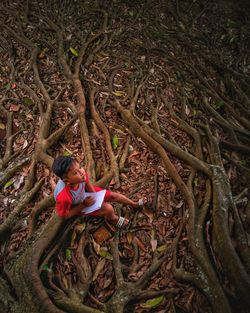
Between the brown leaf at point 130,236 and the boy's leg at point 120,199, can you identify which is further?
the brown leaf at point 130,236

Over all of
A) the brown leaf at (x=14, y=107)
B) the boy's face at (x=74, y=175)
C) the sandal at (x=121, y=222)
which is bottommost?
the sandal at (x=121, y=222)

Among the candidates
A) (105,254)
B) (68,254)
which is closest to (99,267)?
(105,254)

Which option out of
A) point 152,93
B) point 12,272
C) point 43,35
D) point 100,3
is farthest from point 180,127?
point 100,3

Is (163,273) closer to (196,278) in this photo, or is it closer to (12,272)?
(196,278)

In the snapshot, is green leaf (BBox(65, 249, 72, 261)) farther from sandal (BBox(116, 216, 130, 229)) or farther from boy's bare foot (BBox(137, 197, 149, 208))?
boy's bare foot (BBox(137, 197, 149, 208))

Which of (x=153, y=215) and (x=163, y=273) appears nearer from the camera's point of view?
(x=163, y=273)

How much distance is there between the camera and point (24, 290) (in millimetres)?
2883

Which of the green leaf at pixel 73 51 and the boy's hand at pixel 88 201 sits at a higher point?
the green leaf at pixel 73 51

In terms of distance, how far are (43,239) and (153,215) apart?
1.25 meters

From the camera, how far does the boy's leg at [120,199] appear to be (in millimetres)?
3385

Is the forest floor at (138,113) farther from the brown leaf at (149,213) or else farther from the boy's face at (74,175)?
the boy's face at (74,175)

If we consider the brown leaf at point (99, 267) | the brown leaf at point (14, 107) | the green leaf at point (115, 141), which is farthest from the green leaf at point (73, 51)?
the brown leaf at point (99, 267)

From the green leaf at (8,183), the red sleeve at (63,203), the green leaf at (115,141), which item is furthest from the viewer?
the green leaf at (115,141)

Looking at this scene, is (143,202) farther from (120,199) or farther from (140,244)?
(140,244)
